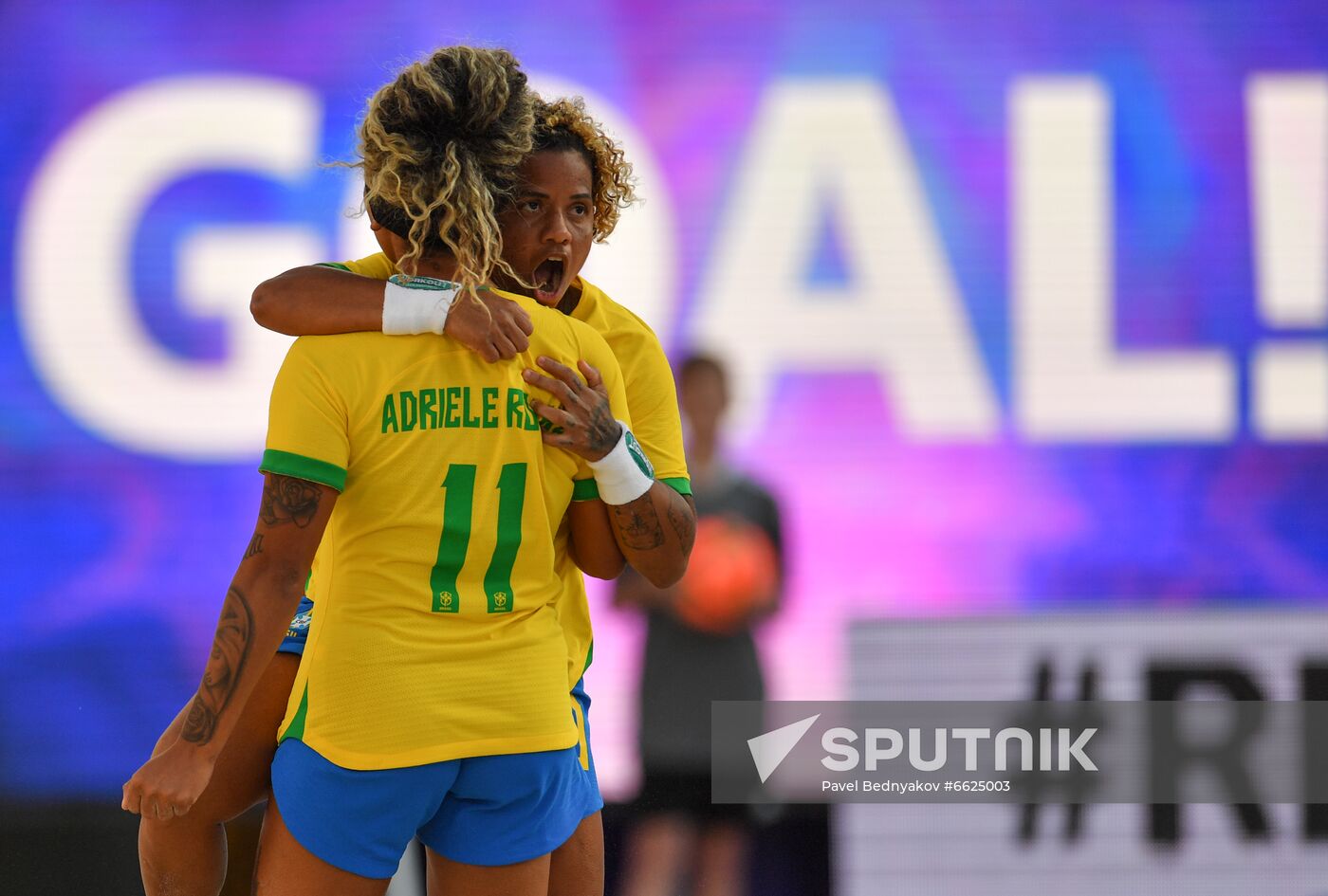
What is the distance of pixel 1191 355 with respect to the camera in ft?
15.4

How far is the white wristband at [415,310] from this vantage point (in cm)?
171

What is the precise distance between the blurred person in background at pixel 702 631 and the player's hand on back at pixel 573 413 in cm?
272

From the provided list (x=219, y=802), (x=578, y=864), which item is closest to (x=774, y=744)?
(x=578, y=864)

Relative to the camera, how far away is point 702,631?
15.1 feet

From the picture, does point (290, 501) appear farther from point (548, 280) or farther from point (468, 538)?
point (548, 280)

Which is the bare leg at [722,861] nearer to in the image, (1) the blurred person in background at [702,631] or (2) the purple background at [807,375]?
(1) the blurred person in background at [702,631]

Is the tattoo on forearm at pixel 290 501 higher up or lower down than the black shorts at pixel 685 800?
higher up

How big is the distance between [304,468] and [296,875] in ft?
1.62

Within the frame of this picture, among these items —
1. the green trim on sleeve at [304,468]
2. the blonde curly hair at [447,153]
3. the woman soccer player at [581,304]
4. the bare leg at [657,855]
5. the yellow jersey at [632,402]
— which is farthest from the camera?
the bare leg at [657,855]

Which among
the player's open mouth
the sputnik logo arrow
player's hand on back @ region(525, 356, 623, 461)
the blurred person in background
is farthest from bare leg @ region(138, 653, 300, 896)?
the sputnik logo arrow

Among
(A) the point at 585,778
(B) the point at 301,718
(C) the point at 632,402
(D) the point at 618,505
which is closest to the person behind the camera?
(B) the point at 301,718

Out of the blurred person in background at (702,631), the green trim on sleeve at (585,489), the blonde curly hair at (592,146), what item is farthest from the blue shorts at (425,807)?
the blurred person in background at (702,631)

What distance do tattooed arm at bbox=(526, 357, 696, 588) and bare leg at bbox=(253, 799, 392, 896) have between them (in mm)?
534

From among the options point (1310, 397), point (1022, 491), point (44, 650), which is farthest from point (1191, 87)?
point (44, 650)
